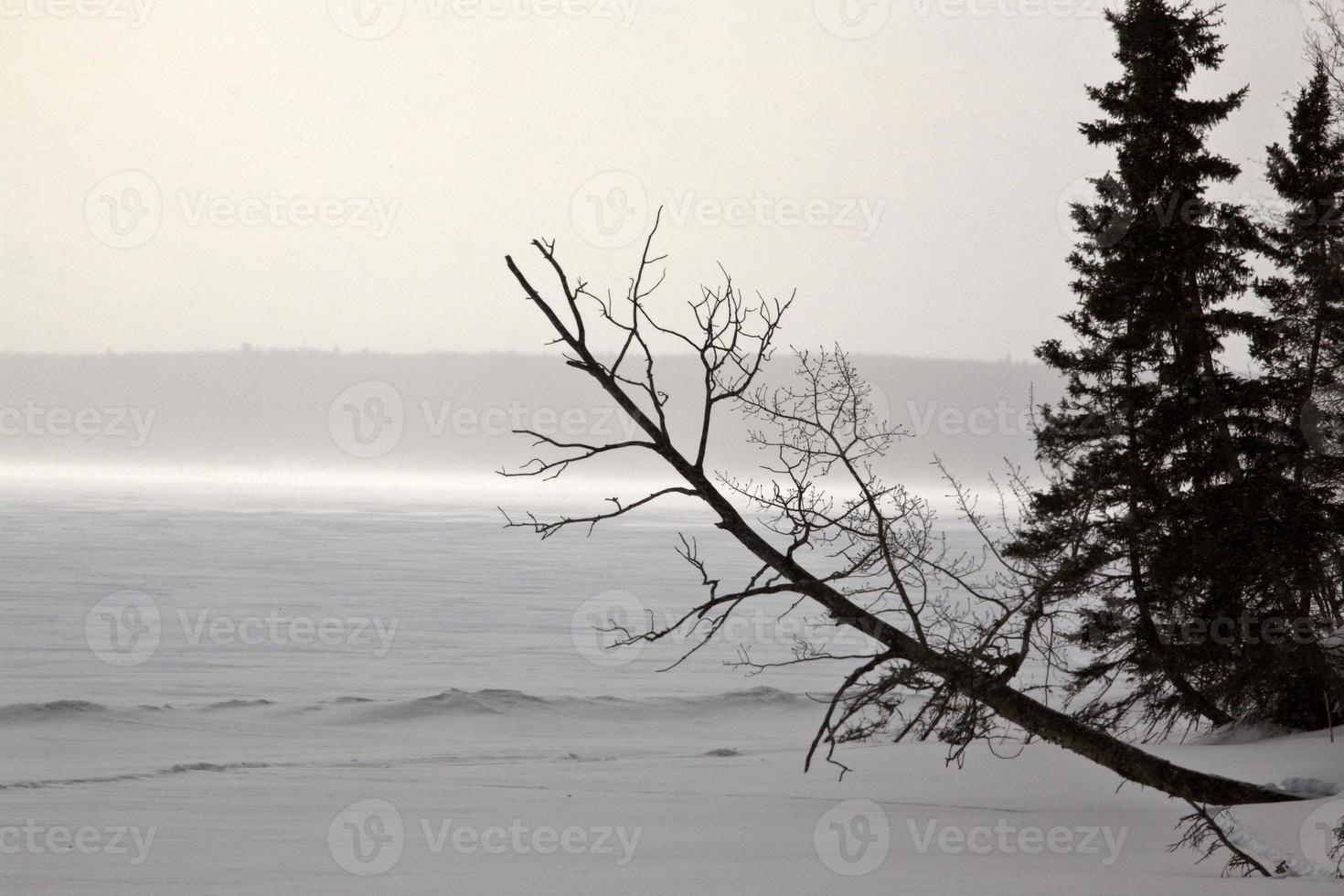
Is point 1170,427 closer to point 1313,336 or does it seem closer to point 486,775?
point 1313,336

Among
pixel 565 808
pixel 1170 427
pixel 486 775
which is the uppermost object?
pixel 1170 427

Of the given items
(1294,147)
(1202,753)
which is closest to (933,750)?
(1202,753)

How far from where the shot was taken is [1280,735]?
1391 cm

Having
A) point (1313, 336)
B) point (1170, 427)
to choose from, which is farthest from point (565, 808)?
point (1313, 336)

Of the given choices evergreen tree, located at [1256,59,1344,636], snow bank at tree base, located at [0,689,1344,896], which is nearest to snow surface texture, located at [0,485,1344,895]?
snow bank at tree base, located at [0,689,1344,896]

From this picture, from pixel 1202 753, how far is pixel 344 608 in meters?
22.7

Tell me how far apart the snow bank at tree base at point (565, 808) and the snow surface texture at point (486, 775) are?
0.05 meters

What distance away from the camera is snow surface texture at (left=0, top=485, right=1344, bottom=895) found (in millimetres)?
8375

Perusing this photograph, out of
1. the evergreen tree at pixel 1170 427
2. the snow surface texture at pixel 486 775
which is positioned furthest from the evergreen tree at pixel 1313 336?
the snow surface texture at pixel 486 775

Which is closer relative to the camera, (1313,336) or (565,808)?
(565,808)

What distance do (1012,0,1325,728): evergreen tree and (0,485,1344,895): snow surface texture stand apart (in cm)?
126

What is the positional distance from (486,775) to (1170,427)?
987 cm

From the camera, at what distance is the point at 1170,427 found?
49.2 feet

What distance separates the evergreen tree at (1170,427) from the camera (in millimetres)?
14055
